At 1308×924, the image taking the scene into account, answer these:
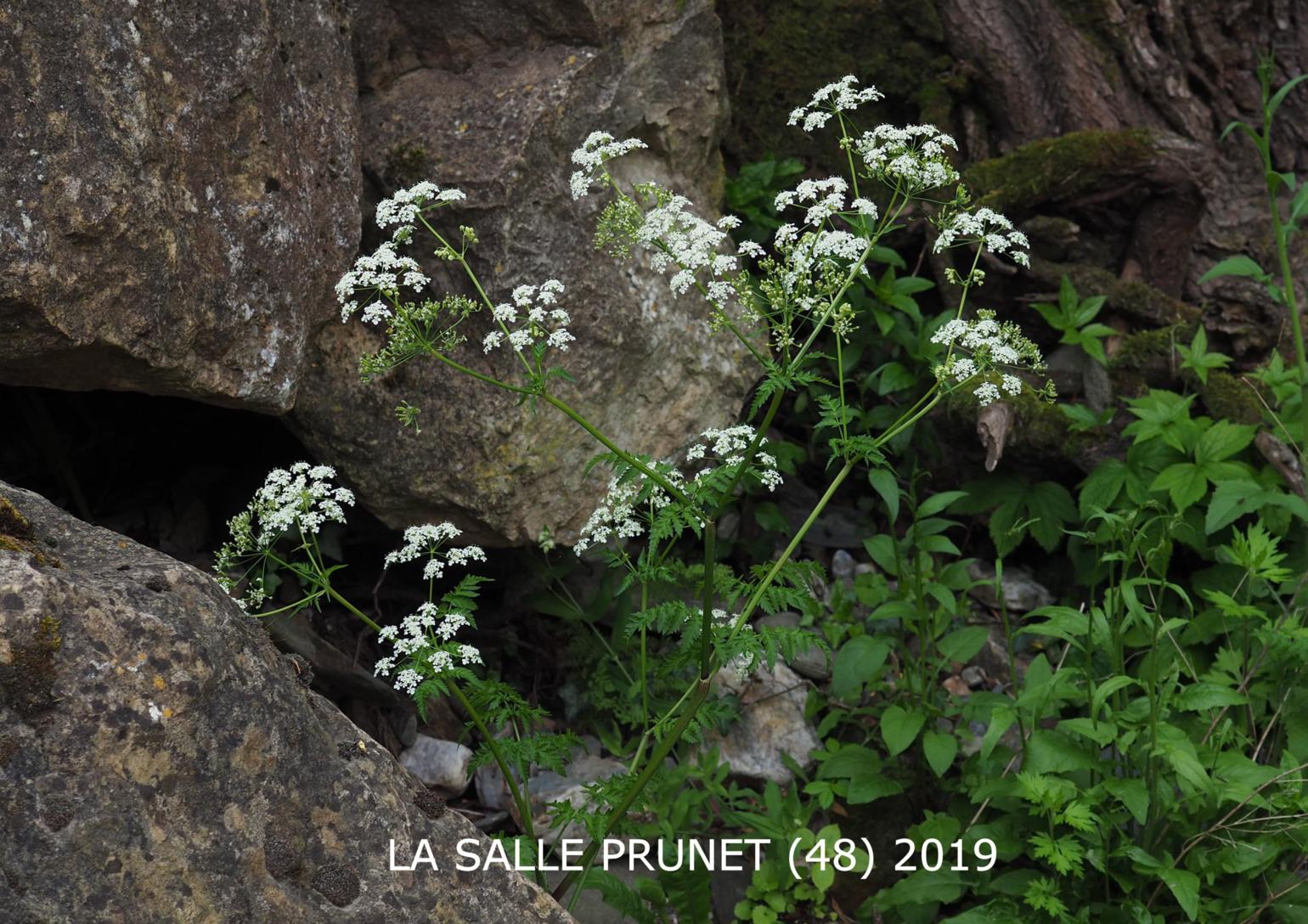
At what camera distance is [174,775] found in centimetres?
245

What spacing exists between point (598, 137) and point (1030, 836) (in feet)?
8.13

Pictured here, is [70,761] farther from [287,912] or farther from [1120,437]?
[1120,437]

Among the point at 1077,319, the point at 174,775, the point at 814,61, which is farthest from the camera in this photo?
the point at 814,61

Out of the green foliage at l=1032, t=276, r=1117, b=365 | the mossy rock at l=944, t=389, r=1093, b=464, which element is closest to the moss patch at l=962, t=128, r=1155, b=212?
the green foliage at l=1032, t=276, r=1117, b=365

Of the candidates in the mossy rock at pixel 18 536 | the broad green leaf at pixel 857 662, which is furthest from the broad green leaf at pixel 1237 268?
the mossy rock at pixel 18 536

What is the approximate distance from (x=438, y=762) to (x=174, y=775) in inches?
86.5

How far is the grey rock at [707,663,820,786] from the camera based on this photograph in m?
4.68

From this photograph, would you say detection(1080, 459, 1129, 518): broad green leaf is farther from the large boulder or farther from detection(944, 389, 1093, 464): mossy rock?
the large boulder

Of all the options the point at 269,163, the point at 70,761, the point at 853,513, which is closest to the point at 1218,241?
the point at 853,513

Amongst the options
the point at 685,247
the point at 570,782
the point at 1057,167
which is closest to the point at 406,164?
the point at 685,247

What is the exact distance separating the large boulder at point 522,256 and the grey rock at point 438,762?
80 cm

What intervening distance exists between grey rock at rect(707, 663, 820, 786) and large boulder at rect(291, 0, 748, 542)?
3.20 ft

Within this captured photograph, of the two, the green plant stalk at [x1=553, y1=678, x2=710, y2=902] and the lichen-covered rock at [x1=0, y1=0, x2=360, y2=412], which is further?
the lichen-covered rock at [x1=0, y1=0, x2=360, y2=412]

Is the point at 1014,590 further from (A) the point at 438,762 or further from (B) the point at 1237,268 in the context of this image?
(A) the point at 438,762
